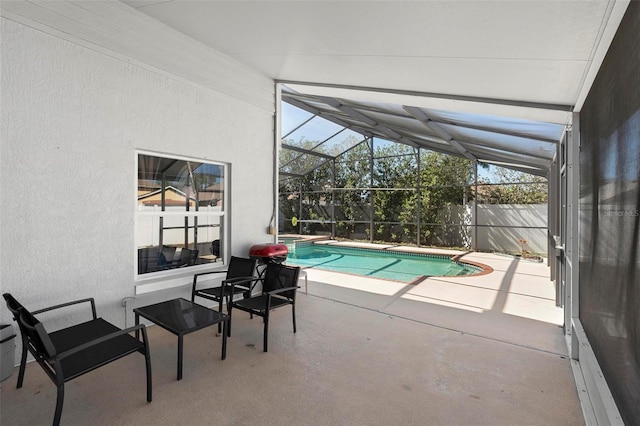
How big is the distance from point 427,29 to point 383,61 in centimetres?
89

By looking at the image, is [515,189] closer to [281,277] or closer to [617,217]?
[281,277]

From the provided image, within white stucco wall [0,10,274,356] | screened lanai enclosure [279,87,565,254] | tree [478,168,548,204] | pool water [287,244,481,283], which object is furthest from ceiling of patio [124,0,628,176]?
tree [478,168,548,204]

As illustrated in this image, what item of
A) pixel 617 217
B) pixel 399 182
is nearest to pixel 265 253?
pixel 617 217

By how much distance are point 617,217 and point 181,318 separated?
3.10 m

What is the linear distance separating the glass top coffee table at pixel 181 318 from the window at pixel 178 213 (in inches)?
34.1

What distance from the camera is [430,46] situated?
2443 mm

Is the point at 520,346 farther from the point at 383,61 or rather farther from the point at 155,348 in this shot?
the point at 155,348

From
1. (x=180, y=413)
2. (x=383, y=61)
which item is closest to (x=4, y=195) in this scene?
(x=180, y=413)

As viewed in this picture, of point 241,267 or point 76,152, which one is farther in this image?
point 241,267

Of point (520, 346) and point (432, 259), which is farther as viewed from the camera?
point (432, 259)

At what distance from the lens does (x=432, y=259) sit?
984cm

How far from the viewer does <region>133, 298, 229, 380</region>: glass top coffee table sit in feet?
8.09

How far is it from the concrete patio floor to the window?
0.93 m

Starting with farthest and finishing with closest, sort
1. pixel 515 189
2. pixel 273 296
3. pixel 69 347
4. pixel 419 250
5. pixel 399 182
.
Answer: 1. pixel 399 182
2. pixel 419 250
3. pixel 515 189
4. pixel 273 296
5. pixel 69 347
